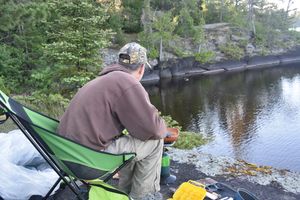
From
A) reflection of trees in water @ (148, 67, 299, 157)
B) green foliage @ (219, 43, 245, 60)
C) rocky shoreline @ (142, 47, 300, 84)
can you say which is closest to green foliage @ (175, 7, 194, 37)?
rocky shoreline @ (142, 47, 300, 84)

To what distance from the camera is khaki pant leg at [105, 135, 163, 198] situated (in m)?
2.57

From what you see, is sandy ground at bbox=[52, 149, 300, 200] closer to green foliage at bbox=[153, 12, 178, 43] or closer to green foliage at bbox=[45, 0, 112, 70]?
green foliage at bbox=[45, 0, 112, 70]

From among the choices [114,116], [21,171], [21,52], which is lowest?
[21,52]

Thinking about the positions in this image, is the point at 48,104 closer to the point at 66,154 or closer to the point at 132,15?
the point at 66,154

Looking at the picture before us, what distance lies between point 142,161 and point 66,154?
0.69 meters

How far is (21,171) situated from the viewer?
3.03 m

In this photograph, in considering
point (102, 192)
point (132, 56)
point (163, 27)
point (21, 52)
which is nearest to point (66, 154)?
point (102, 192)

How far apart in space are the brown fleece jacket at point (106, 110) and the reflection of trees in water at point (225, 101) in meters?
9.20

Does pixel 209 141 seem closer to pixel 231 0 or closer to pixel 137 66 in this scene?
pixel 137 66

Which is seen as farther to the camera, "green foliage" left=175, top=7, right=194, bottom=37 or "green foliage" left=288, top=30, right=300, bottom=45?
"green foliage" left=288, top=30, right=300, bottom=45

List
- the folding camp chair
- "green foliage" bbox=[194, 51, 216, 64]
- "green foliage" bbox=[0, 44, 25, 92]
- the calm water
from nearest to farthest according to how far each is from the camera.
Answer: the folding camp chair < the calm water < "green foliage" bbox=[0, 44, 25, 92] < "green foliage" bbox=[194, 51, 216, 64]

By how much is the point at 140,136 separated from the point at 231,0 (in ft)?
143

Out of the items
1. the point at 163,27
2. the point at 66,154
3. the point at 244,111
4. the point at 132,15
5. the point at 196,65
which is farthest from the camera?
the point at 132,15

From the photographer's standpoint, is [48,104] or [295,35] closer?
[48,104]
